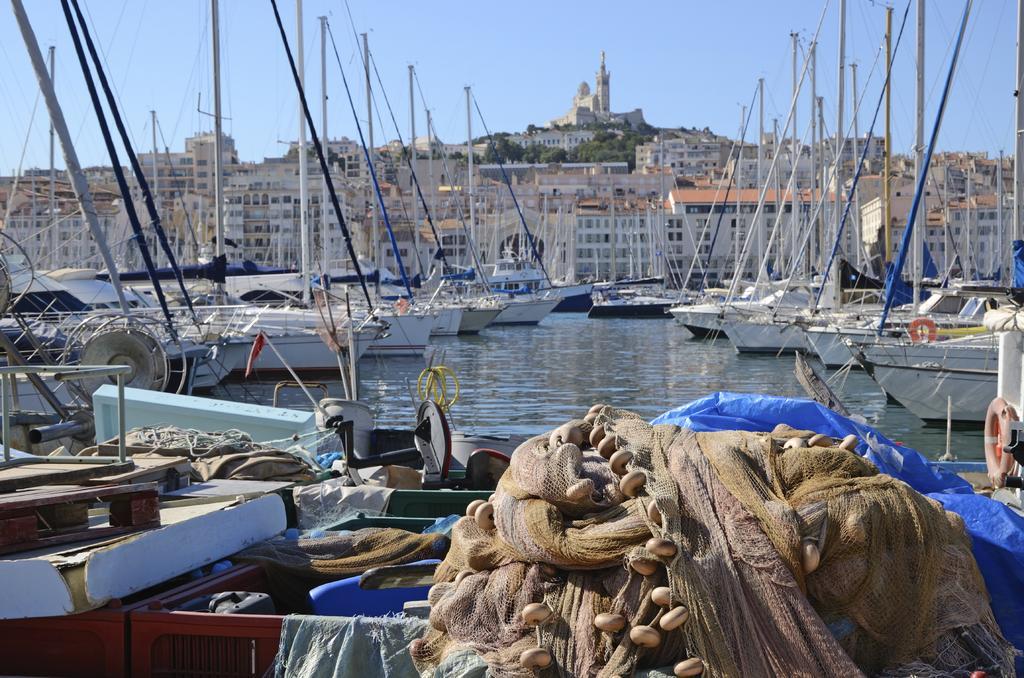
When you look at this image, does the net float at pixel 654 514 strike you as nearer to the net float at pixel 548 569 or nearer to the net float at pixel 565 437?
the net float at pixel 548 569

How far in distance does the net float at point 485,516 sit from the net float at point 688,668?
97 cm

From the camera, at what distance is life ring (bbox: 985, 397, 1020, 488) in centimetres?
749

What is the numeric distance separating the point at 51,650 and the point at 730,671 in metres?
2.93

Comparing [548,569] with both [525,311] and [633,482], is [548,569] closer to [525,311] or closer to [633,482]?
[633,482]

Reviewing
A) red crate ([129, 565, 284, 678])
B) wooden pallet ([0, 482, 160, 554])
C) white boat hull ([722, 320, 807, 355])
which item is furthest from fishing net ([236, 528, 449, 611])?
white boat hull ([722, 320, 807, 355])

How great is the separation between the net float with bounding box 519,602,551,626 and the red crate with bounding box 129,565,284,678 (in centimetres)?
114

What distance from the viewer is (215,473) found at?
26.0 ft

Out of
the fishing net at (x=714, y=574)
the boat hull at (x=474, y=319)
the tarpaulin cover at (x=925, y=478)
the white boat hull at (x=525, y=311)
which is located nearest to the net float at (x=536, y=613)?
the fishing net at (x=714, y=574)

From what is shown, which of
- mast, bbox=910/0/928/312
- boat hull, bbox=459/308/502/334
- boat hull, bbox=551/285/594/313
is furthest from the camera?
boat hull, bbox=551/285/594/313

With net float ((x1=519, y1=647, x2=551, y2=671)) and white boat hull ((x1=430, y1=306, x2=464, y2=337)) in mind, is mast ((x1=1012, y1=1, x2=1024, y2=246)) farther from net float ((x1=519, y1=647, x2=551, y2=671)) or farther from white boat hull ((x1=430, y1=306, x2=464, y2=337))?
white boat hull ((x1=430, y1=306, x2=464, y2=337))

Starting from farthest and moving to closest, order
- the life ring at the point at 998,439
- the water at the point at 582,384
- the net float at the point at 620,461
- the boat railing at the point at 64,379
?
the water at the point at 582,384
the life ring at the point at 998,439
the boat railing at the point at 64,379
the net float at the point at 620,461

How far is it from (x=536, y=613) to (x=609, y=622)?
10.6 inches

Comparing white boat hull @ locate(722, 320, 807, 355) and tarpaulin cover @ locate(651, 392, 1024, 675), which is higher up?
tarpaulin cover @ locate(651, 392, 1024, 675)

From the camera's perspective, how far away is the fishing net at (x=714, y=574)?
4207mm
